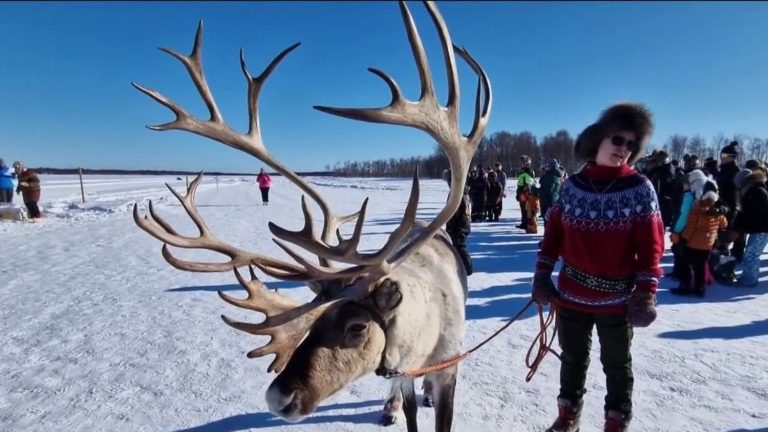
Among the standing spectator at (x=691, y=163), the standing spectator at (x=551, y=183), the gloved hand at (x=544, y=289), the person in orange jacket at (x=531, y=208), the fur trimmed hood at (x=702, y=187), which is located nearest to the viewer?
the gloved hand at (x=544, y=289)

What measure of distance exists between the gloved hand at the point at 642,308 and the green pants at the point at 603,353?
5.9 inches

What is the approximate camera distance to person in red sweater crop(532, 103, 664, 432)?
2104 millimetres

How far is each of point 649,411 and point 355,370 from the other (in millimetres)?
2245

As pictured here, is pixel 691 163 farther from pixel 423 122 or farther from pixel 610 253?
pixel 423 122

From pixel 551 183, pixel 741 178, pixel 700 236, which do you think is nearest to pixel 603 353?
pixel 700 236

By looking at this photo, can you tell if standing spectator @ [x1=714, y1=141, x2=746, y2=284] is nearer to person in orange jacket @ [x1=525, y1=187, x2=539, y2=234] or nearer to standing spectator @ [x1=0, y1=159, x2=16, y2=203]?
person in orange jacket @ [x1=525, y1=187, x2=539, y2=234]

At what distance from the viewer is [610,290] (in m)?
2.22

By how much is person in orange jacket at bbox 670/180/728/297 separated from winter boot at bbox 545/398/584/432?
394 centimetres

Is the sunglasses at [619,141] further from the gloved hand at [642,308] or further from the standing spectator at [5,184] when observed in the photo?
the standing spectator at [5,184]

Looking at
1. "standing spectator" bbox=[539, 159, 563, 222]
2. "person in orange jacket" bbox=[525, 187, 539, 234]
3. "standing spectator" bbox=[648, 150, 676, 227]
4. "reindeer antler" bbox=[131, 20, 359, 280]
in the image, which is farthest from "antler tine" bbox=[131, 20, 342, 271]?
"person in orange jacket" bbox=[525, 187, 539, 234]

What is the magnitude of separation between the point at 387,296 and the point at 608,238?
1186mm

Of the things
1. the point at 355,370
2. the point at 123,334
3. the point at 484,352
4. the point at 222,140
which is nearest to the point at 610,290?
the point at 355,370

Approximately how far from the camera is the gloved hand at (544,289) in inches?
97.3

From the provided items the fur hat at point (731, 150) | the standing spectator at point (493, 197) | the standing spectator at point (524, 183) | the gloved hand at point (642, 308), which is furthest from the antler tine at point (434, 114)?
the standing spectator at point (493, 197)
